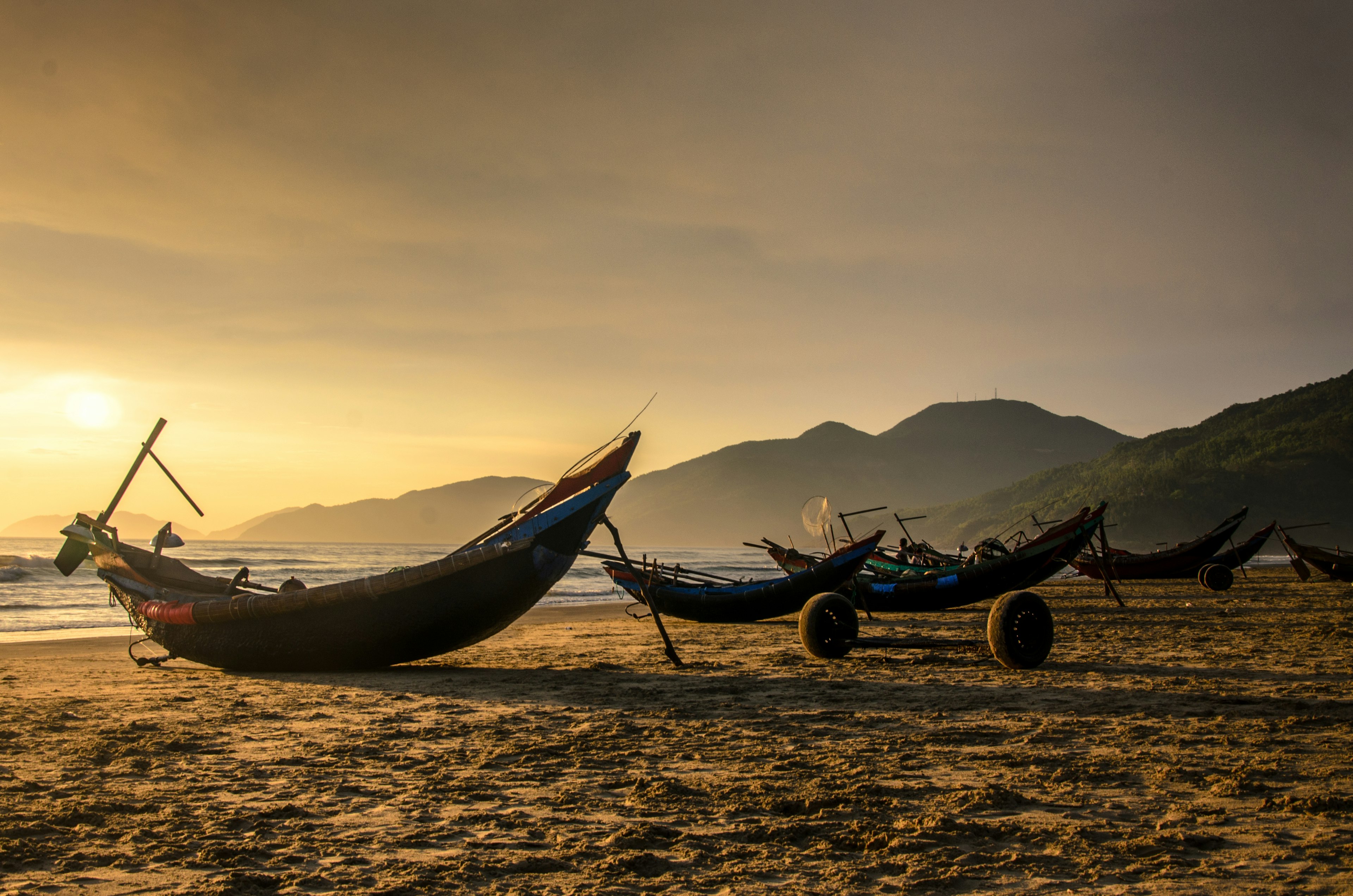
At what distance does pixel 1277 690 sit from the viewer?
27.6 ft

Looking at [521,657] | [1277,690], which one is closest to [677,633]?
[521,657]

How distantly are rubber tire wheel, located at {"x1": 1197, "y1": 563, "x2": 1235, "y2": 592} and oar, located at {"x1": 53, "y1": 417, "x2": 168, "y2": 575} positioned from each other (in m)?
31.0

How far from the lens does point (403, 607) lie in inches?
402

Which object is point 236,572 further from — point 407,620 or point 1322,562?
point 1322,562

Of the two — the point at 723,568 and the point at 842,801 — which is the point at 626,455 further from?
the point at 723,568

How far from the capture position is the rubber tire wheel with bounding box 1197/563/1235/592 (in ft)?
92.6

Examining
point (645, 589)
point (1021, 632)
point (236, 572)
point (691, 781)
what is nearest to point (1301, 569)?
point (1021, 632)

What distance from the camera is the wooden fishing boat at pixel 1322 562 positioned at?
30922mm

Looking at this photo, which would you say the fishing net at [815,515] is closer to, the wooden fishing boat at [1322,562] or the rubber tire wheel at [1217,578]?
the rubber tire wheel at [1217,578]

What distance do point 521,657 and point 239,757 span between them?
7.05 metres

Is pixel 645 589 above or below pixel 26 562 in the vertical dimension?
below

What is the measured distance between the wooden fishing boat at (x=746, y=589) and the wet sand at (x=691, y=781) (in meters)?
6.18

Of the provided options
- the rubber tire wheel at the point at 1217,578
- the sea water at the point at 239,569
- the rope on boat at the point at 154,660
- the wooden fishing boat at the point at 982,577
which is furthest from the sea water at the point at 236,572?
the rubber tire wheel at the point at 1217,578

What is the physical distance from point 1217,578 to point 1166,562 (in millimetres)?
5146
